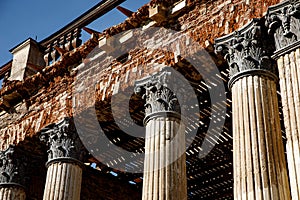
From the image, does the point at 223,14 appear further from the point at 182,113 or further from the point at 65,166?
the point at 65,166

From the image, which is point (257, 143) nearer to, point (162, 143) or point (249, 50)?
point (249, 50)

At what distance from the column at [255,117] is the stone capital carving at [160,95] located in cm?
144

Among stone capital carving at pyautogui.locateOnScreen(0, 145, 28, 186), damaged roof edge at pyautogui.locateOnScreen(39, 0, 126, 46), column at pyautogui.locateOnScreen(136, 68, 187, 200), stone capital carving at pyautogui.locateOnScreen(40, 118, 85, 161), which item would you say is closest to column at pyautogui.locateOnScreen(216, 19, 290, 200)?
column at pyautogui.locateOnScreen(136, 68, 187, 200)

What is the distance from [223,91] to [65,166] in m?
4.07

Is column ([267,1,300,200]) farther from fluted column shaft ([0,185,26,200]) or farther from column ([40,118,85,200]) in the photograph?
fluted column shaft ([0,185,26,200])

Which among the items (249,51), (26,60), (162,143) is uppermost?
(26,60)

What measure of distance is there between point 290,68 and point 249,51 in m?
1.18

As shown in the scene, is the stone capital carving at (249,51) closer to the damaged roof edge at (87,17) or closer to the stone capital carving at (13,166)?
the damaged roof edge at (87,17)

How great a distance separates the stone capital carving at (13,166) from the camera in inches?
597

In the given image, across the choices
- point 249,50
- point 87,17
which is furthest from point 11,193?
point 249,50

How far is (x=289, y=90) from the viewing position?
9.89 m

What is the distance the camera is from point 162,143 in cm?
1191

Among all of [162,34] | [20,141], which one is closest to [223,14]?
[162,34]

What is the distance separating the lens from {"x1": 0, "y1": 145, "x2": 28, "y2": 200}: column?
15039 mm
